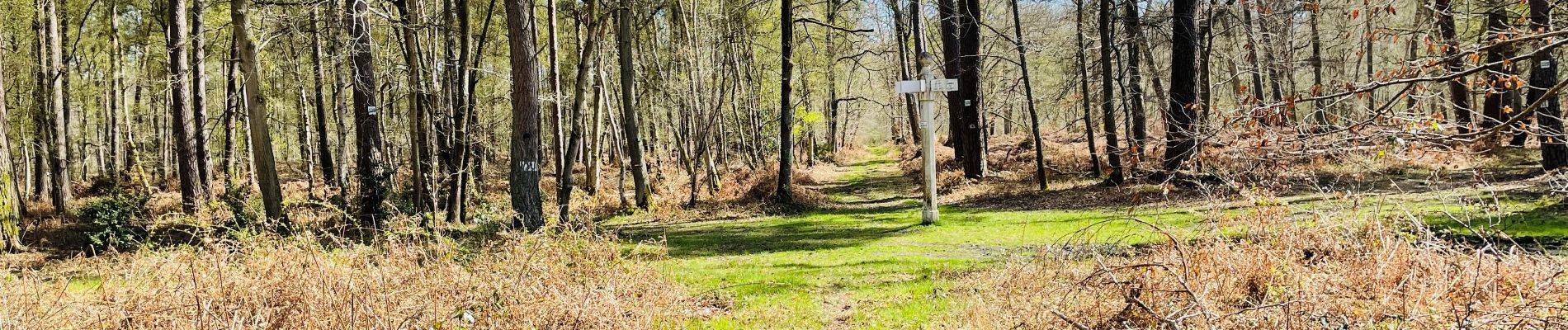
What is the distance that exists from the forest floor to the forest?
0.23ft

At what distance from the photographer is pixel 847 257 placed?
8.91 metres

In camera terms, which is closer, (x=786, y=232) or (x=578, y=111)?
(x=786, y=232)

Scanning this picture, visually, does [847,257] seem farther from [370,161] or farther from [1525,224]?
[370,161]

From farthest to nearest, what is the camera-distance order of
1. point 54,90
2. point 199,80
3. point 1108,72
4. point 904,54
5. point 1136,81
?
point 1136,81 → point 904,54 → point 54,90 → point 1108,72 → point 199,80

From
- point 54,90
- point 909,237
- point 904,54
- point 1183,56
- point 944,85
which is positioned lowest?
point 909,237

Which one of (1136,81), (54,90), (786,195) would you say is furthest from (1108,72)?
(54,90)

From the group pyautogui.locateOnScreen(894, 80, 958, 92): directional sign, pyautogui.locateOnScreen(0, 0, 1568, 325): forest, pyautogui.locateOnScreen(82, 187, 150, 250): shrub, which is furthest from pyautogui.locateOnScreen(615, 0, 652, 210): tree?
pyautogui.locateOnScreen(82, 187, 150, 250): shrub

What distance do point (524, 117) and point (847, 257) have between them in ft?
15.4

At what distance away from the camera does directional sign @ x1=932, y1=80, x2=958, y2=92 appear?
36.2 ft

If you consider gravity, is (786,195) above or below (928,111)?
below

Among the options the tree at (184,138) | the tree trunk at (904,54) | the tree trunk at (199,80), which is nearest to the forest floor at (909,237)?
the tree trunk at (904,54)

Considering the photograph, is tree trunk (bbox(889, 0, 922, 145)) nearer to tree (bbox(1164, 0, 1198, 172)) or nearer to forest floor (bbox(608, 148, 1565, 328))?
forest floor (bbox(608, 148, 1565, 328))

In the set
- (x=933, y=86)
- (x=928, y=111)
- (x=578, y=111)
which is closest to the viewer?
(x=933, y=86)

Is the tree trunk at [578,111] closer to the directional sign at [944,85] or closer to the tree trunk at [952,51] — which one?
the directional sign at [944,85]
